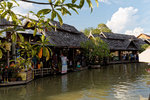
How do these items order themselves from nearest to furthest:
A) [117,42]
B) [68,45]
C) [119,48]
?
[68,45] → [119,48] → [117,42]

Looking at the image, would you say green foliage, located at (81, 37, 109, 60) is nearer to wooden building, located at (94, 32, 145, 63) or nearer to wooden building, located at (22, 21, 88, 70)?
wooden building, located at (22, 21, 88, 70)

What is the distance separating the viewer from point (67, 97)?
23.4 feet

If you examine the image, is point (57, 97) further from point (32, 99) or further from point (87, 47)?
point (87, 47)

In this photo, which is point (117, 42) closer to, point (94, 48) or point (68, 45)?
point (94, 48)

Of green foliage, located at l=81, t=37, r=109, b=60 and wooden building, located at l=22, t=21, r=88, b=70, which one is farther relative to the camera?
green foliage, located at l=81, t=37, r=109, b=60

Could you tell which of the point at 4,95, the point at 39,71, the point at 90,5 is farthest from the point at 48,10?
the point at 39,71

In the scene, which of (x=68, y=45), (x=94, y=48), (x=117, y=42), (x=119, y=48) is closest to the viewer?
(x=68, y=45)

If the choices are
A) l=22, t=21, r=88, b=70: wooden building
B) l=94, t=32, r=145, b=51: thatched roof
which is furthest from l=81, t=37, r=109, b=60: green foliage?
l=94, t=32, r=145, b=51: thatched roof

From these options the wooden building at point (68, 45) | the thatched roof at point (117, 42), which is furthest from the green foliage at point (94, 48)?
the thatched roof at point (117, 42)

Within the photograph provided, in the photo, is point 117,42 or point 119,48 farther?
point 117,42

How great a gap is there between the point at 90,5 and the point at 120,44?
28.8m

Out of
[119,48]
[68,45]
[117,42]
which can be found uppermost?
[117,42]

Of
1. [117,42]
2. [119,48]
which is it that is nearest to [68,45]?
[119,48]

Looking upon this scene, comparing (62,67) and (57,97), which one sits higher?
(62,67)
